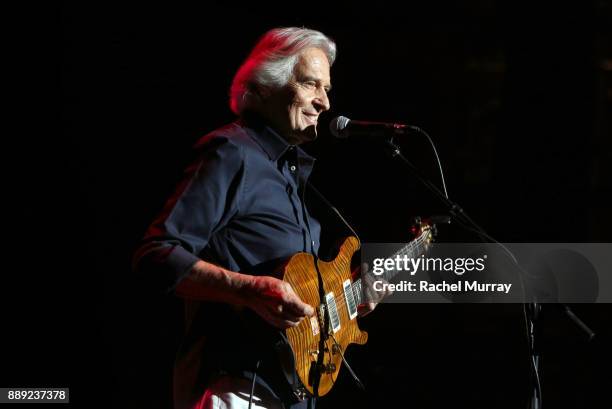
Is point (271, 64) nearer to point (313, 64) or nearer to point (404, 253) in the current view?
point (313, 64)

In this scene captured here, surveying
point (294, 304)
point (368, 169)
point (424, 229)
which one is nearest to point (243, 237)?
point (294, 304)

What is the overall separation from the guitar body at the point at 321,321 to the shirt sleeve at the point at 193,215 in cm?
27

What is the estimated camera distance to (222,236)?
7.07 feet

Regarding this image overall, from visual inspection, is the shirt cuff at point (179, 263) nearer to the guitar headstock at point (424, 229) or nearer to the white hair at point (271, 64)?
the white hair at point (271, 64)

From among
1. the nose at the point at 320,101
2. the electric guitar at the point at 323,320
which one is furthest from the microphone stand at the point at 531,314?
the electric guitar at the point at 323,320

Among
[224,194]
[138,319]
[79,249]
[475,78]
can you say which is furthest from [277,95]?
[475,78]

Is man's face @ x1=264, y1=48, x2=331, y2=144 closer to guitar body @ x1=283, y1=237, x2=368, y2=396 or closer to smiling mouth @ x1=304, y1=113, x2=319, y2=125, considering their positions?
smiling mouth @ x1=304, y1=113, x2=319, y2=125


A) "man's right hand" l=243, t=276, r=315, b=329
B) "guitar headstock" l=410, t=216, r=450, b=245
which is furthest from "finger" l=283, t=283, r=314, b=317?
"guitar headstock" l=410, t=216, r=450, b=245

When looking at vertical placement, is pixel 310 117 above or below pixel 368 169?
below

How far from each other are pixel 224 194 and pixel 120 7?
1.68 m

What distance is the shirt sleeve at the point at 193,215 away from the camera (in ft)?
6.32

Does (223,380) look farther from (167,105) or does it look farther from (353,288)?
(167,105)

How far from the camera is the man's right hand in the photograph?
1.94 metres

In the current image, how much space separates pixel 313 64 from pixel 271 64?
0.16 meters
